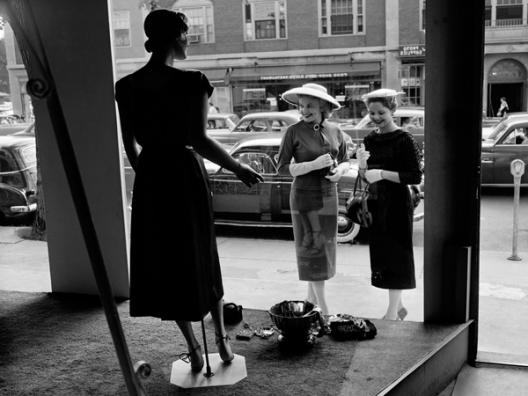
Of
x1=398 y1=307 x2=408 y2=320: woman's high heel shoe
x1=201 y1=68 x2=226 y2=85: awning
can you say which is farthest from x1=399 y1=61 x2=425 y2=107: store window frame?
x1=398 y1=307 x2=408 y2=320: woman's high heel shoe

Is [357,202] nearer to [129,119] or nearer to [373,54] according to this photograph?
[373,54]

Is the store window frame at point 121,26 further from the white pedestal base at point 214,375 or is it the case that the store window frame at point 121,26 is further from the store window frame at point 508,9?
the store window frame at point 508,9

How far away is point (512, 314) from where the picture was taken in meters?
3.64

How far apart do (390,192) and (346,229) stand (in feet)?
1.83

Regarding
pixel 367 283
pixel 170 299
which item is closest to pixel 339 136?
pixel 367 283

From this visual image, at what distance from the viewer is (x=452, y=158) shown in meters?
3.04

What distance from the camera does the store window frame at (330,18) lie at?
3.38 metres

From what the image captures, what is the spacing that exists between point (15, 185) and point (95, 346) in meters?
3.10

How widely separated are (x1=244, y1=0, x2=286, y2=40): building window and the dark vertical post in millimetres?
955

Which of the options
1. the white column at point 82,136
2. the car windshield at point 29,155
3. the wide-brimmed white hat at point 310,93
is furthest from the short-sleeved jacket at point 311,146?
the car windshield at point 29,155

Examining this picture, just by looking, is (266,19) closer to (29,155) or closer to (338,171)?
(338,171)

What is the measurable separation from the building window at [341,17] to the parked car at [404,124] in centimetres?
54

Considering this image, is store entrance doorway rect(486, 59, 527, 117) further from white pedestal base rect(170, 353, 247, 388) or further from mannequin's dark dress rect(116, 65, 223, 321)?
white pedestal base rect(170, 353, 247, 388)

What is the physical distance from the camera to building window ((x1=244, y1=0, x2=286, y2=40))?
3525 millimetres
